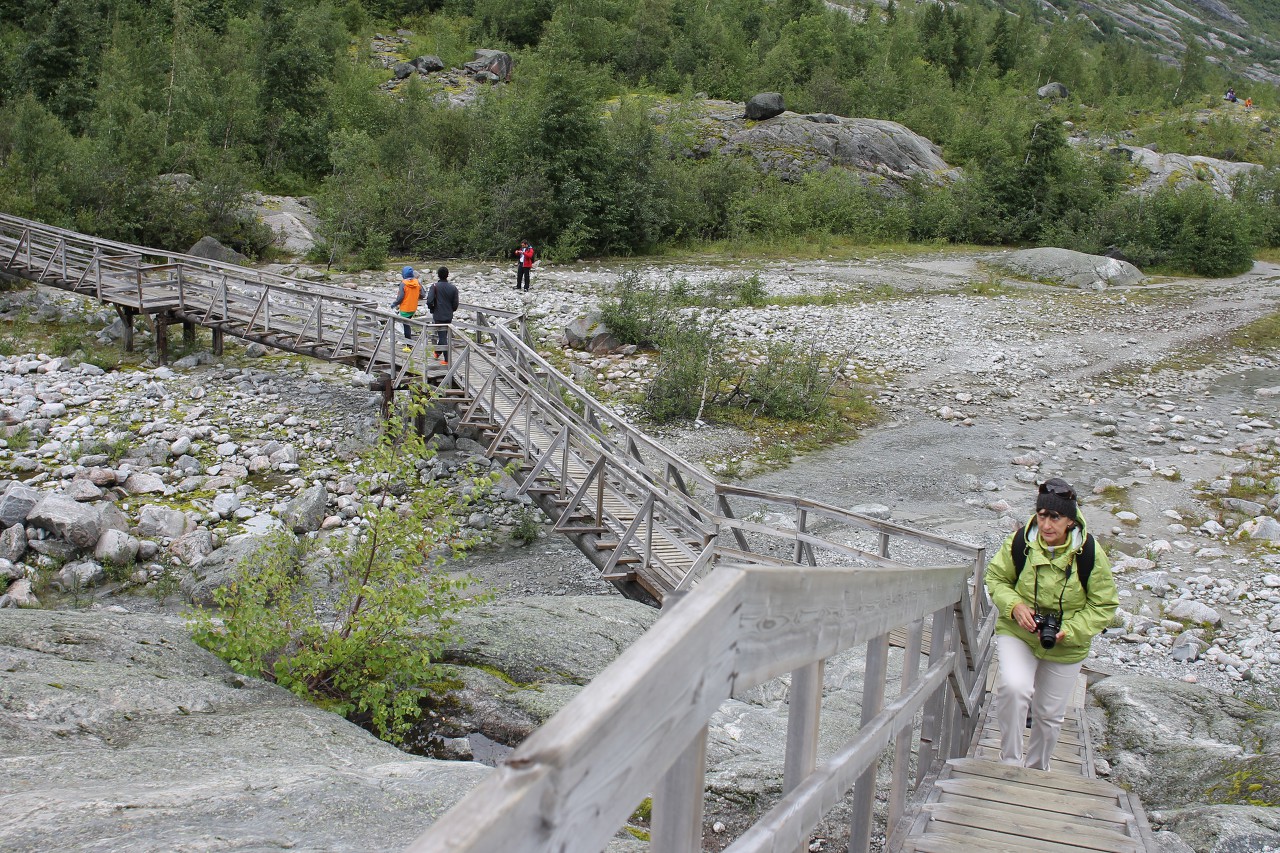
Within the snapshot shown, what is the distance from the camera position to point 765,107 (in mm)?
46594

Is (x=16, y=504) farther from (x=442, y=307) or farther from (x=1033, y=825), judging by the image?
(x=1033, y=825)

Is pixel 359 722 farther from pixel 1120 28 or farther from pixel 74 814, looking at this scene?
pixel 1120 28

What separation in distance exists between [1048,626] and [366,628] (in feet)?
13.0

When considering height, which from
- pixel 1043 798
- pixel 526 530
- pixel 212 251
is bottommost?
pixel 526 530

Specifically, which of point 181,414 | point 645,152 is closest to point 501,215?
point 645,152

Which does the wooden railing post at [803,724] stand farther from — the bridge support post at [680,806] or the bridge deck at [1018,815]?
the bridge deck at [1018,815]

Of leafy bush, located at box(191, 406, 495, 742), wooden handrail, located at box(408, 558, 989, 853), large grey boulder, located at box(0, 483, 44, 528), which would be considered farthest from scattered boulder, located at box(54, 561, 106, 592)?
wooden handrail, located at box(408, 558, 989, 853)

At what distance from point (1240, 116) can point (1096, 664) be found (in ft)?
258

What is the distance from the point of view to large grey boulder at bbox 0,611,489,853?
318 cm

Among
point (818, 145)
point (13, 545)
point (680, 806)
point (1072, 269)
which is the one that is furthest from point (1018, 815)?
point (818, 145)

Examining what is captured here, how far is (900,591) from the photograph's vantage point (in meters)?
2.71

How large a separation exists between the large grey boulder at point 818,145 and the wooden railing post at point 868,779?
42502 millimetres

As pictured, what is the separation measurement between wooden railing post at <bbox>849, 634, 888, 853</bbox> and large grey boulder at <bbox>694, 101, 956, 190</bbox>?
1673 inches

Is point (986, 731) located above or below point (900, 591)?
below
